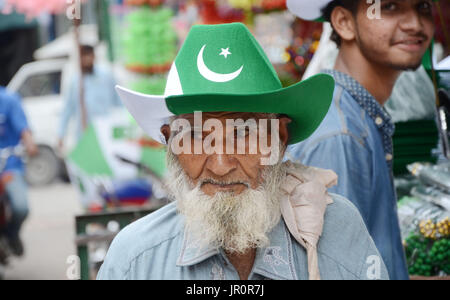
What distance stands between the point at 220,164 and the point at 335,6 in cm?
104

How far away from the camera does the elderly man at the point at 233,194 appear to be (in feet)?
6.40

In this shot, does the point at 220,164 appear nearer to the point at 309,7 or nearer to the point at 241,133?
the point at 241,133

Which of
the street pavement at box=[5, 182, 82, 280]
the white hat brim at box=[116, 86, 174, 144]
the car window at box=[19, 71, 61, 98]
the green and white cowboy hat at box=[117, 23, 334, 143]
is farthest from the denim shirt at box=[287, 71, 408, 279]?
the car window at box=[19, 71, 61, 98]

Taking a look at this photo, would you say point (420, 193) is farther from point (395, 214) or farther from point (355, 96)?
point (355, 96)

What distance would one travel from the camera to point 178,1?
21.4 ft

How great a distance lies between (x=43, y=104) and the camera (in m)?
9.85

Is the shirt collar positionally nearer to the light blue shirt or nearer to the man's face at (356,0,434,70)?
the man's face at (356,0,434,70)

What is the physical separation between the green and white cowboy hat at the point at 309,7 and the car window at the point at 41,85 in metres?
7.39

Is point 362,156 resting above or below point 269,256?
above

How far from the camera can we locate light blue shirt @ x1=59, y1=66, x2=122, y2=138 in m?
6.85

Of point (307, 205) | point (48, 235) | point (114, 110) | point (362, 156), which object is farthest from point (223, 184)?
point (48, 235)

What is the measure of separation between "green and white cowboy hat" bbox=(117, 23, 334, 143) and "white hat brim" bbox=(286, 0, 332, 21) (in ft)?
2.23

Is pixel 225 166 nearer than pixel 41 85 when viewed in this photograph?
Yes

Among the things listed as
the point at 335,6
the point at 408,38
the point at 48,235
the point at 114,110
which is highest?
the point at 335,6
